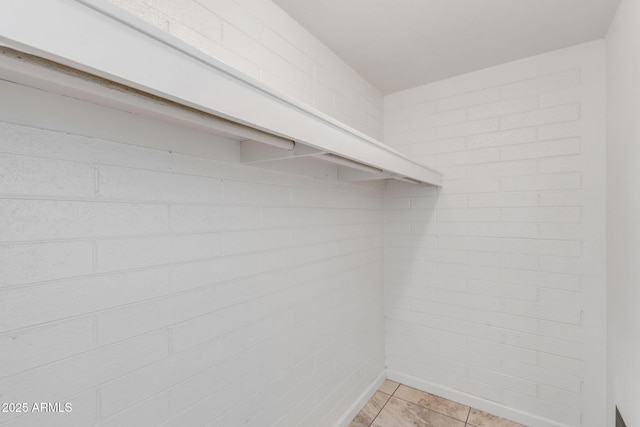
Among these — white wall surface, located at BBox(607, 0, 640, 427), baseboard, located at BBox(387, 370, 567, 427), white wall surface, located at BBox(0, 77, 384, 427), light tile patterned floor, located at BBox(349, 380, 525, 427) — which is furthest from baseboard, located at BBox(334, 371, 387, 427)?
white wall surface, located at BBox(607, 0, 640, 427)

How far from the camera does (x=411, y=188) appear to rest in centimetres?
263

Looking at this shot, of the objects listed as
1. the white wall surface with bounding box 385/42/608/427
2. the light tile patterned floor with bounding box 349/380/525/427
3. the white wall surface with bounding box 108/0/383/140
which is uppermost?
the white wall surface with bounding box 108/0/383/140

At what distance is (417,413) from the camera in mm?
2258

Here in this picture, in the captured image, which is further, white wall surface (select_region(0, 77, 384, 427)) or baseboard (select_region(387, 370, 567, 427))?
baseboard (select_region(387, 370, 567, 427))

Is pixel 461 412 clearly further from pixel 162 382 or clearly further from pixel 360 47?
pixel 360 47

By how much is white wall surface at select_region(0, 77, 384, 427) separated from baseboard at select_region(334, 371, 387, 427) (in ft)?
1.12

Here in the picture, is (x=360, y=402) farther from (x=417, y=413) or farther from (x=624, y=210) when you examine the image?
(x=624, y=210)

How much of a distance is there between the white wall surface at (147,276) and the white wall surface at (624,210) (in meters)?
1.54

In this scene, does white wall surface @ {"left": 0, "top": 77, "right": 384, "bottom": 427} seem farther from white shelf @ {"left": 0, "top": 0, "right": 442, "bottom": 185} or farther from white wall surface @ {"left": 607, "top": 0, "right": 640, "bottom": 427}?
white wall surface @ {"left": 607, "top": 0, "right": 640, "bottom": 427}

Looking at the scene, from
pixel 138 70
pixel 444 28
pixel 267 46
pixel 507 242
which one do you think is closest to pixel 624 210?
pixel 507 242

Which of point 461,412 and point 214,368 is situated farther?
point 461,412

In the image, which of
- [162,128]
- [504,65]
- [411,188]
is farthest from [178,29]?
[504,65]

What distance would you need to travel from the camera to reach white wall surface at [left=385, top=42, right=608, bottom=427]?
1.97 meters

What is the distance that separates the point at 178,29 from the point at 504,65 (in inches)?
87.8
